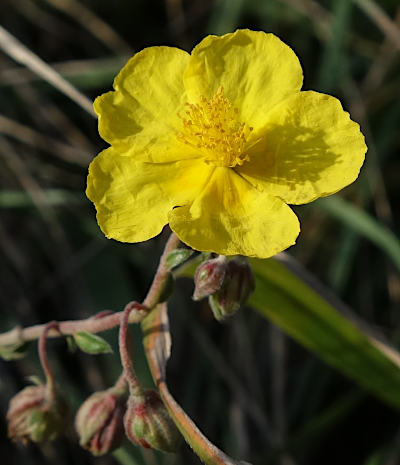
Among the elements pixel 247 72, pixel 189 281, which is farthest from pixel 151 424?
pixel 189 281

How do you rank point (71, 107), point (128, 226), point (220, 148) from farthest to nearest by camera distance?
1. point (71, 107)
2. point (220, 148)
3. point (128, 226)

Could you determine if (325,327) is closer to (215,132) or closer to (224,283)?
(224,283)

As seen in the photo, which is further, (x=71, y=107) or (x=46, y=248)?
(x=71, y=107)

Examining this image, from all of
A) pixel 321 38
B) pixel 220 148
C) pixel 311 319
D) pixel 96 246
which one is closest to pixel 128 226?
pixel 220 148

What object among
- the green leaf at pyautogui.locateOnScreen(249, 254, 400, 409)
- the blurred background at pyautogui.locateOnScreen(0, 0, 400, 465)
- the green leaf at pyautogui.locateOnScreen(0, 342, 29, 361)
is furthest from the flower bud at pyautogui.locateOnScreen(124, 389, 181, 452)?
the blurred background at pyautogui.locateOnScreen(0, 0, 400, 465)

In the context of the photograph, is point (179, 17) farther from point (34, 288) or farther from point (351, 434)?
point (351, 434)

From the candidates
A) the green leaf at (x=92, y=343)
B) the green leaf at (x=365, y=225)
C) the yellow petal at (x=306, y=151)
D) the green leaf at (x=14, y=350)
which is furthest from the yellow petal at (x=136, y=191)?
the green leaf at (x=365, y=225)

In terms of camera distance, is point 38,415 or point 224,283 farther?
point 38,415
